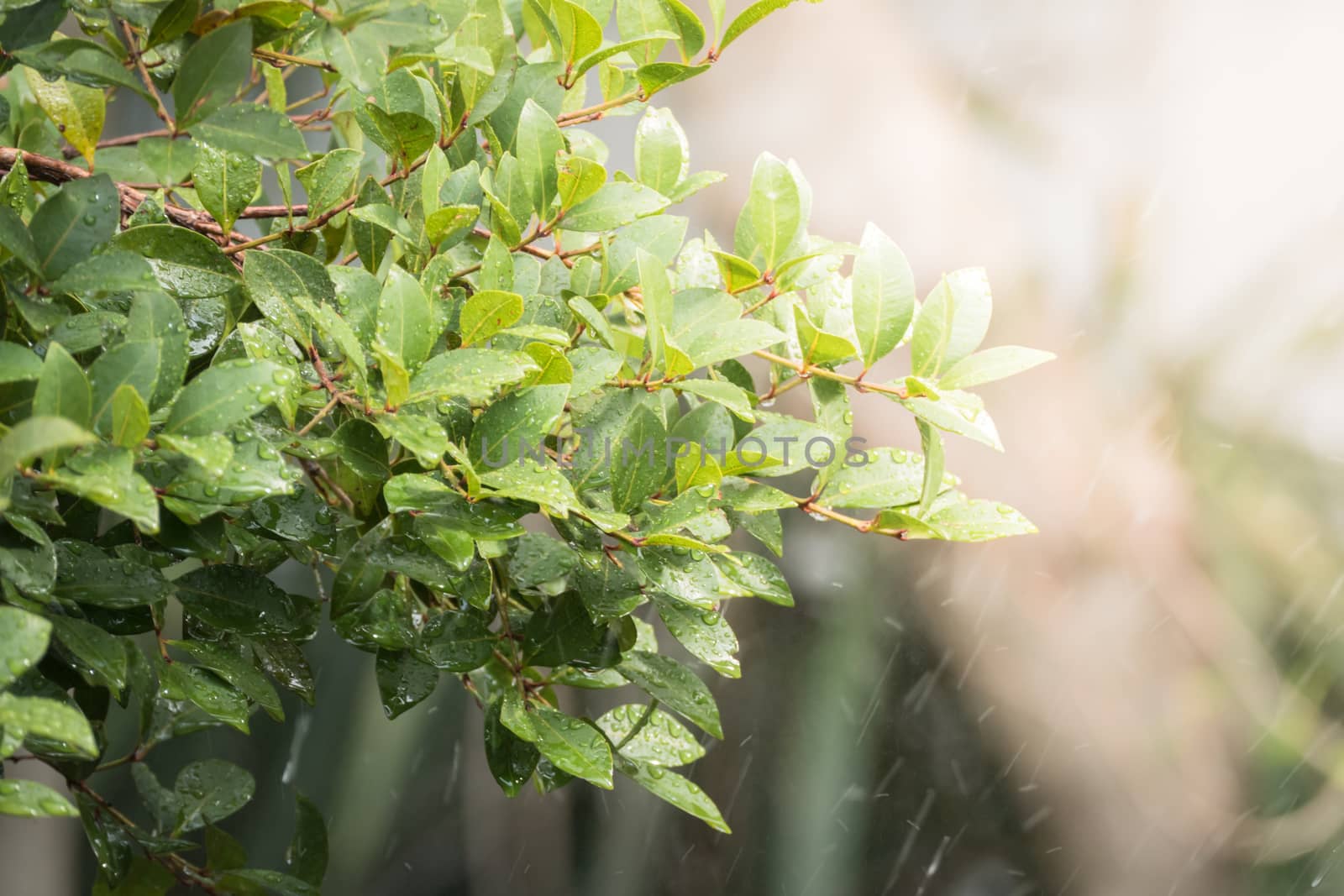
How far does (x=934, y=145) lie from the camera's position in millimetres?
1258

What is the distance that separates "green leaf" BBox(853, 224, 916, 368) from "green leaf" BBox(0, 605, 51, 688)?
0.36m

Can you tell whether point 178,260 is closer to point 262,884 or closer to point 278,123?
point 278,123

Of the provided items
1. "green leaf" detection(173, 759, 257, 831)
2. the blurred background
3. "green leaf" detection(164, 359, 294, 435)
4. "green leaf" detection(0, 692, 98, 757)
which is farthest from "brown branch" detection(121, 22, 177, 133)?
the blurred background

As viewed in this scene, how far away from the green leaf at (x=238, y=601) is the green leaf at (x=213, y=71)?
7.8 inches

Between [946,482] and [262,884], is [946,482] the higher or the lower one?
the higher one

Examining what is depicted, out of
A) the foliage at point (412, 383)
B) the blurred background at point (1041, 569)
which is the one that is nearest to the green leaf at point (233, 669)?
the foliage at point (412, 383)

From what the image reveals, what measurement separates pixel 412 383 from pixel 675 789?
285 millimetres

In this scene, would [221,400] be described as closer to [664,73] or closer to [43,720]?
[43,720]

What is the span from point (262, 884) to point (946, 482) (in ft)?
1.71

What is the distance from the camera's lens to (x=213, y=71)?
366 millimetres

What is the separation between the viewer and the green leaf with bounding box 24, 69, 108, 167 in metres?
0.49

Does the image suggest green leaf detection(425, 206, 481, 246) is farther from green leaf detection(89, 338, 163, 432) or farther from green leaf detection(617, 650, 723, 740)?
green leaf detection(617, 650, 723, 740)

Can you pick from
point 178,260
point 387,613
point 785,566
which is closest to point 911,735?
point 785,566

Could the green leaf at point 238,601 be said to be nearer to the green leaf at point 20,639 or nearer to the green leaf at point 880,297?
the green leaf at point 20,639
